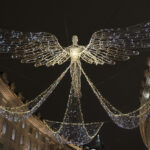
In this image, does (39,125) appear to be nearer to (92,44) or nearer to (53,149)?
(53,149)

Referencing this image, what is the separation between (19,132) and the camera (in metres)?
29.0

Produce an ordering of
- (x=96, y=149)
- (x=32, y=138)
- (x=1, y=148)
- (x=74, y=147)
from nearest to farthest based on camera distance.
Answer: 1. (x=1, y=148)
2. (x=32, y=138)
3. (x=74, y=147)
4. (x=96, y=149)

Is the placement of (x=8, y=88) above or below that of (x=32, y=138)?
above

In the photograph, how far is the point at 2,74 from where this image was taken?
2595 cm

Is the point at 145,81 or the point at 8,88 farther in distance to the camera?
the point at 145,81

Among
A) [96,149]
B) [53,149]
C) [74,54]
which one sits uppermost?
[74,54]

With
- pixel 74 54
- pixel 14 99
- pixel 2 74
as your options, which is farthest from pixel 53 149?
pixel 74 54

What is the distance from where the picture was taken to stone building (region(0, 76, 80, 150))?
2559cm

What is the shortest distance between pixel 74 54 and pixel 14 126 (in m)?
17.7

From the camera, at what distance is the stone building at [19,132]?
25.6 m

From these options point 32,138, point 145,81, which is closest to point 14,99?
point 32,138

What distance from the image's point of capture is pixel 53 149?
134 feet

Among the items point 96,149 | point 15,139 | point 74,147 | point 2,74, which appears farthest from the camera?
point 96,149

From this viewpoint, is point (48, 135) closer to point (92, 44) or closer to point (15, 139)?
point (15, 139)
